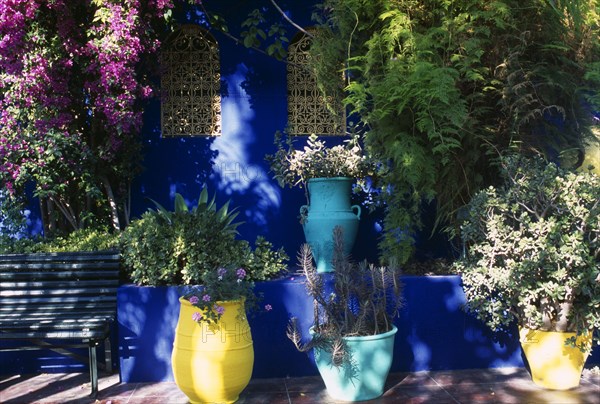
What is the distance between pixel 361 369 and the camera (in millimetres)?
4898

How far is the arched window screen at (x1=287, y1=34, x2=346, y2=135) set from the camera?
23.7ft

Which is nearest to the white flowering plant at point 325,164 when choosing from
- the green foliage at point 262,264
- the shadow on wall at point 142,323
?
the green foliage at point 262,264

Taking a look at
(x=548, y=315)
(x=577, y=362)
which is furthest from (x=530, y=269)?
(x=577, y=362)

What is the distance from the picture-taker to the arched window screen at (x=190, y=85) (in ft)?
23.5

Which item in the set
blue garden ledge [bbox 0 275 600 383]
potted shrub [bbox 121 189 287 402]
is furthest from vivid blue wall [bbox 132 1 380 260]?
blue garden ledge [bbox 0 275 600 383]

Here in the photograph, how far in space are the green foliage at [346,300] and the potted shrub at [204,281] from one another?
508 mm

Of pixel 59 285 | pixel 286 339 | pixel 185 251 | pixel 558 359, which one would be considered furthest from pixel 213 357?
pixel 558 359

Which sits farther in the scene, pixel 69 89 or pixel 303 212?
pixel 69 89

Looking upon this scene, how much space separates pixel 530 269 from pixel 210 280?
8.18 feet

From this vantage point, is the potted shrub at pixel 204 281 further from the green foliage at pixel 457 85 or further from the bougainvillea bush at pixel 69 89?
the green foliage at pixel 457 85

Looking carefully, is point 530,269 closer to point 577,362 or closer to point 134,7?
point 577,362

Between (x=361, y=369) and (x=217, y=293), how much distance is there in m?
1.26

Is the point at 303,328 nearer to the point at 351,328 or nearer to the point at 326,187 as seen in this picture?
the point at 351,328

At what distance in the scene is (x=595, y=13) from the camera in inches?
237
